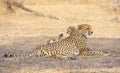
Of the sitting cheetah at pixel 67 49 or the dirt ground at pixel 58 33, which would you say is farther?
the sitting cheetah at pixel 67 49

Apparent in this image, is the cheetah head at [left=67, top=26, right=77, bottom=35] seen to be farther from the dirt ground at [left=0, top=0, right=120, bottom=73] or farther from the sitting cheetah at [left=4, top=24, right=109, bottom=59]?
the dirt ground at [left=0, top=0, right=120, bottom=73]

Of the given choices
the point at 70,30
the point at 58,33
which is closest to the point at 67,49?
the point at 70,30

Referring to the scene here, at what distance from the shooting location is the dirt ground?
9805 mm

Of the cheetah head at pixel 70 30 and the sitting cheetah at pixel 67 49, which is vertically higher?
the cheetah head at pixel 70 30

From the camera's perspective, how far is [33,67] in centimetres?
977

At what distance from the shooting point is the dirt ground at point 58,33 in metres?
9.80

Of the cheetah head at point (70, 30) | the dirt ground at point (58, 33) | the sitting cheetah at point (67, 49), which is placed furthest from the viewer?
the cheetah head at point (70, 30)

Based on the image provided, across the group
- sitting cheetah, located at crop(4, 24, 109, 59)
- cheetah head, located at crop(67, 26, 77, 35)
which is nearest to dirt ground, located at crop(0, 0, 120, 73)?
sitting cheetah, located at crop(4, 24, 109, 59)

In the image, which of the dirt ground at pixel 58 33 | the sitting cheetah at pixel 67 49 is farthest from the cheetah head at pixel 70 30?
the dirt ground at pixel 58 33

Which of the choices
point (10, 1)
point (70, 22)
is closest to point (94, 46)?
point (70, 22)

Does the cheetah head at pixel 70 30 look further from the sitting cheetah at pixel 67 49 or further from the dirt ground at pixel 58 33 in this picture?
the dirt ground at pixel 58 33

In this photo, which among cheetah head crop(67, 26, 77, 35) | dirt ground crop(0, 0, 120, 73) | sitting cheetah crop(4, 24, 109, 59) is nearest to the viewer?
dirt ground crop(0, 0, 120, 73)

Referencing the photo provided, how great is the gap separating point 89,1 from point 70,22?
7.70m

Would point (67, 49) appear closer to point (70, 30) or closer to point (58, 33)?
point (70, 30)
